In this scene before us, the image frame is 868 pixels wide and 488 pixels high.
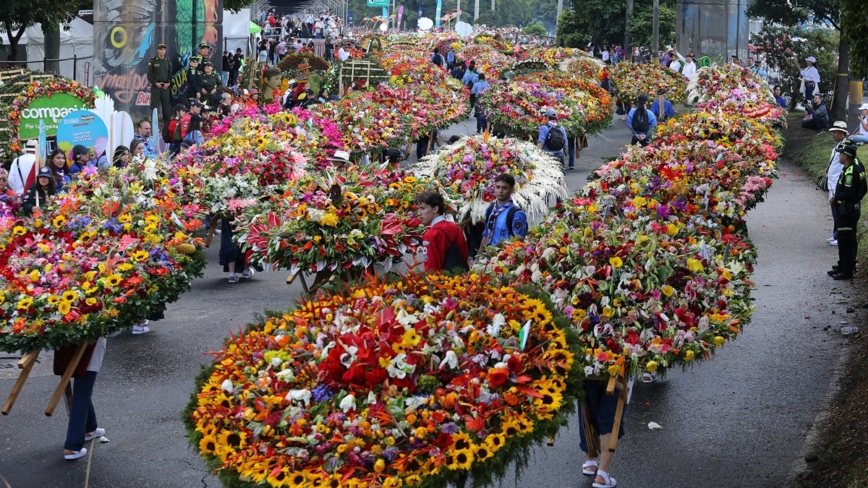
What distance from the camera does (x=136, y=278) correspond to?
853 cm

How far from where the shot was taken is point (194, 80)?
79.9ft

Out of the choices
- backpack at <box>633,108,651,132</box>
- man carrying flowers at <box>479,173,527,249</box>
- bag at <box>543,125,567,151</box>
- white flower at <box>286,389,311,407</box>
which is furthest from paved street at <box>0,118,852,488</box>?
backpack at <box>633,108,651,132</box>

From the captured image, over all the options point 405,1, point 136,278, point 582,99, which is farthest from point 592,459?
point 405,1

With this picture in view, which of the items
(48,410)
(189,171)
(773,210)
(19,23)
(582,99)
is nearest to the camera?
(48,410)

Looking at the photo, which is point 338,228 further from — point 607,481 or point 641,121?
point 641,121

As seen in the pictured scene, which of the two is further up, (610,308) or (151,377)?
(610,308)

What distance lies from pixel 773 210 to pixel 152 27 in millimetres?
14720

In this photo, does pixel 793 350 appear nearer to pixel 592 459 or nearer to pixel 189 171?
pixel 592 459

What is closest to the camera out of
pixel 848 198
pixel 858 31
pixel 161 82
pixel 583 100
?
pixel 858 31

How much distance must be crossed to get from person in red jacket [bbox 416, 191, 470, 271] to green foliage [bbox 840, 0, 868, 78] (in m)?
3.67

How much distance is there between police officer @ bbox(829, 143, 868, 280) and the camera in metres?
13.8

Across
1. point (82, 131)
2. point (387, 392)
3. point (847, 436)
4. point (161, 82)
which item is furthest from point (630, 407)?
point (161, 82)

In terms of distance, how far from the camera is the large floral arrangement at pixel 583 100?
24.6 meters

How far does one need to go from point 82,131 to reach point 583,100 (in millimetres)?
12406
